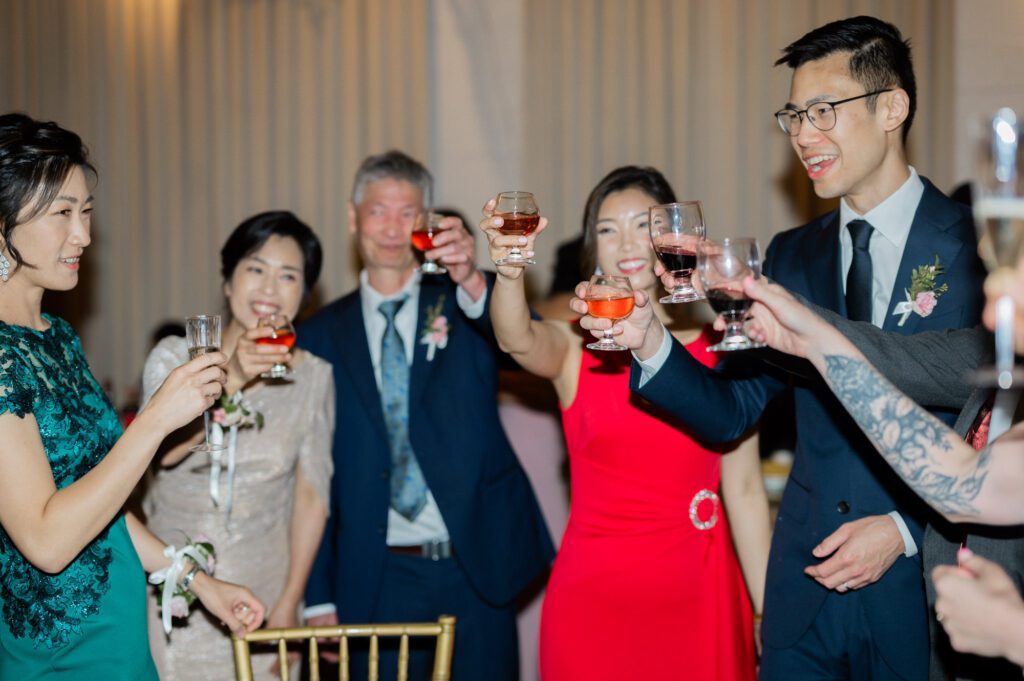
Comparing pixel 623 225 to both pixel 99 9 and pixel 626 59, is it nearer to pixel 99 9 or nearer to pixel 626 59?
pixel 626 59

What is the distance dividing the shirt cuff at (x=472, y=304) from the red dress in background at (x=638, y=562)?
0.36m

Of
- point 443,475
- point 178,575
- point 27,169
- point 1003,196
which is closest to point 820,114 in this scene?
point 1003,196

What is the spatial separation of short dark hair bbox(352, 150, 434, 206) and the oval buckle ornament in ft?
4.77

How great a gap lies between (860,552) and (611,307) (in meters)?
0.83

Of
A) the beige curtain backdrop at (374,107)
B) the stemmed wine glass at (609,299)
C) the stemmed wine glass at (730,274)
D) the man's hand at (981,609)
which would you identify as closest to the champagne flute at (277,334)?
the stemmed wine glass at (609,299)

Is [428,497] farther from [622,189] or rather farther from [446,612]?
[622,189]

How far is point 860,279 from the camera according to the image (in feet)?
7.91

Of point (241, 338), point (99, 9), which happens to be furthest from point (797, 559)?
point (99, 9)

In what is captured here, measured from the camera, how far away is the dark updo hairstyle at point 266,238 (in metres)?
3.04

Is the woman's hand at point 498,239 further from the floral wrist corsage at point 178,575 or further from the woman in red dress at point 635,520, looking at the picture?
the floral wrist corsage at point 178,575

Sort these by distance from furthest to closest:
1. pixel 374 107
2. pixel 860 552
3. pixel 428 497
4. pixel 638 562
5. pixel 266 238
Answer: pixel 374 107
pixel 428 497
pixel 266 238
pixel 638 562
pixel 860 552

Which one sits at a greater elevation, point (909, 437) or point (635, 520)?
point (909, 437)

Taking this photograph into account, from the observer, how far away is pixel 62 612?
207cm

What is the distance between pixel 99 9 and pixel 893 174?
5.40 meters
